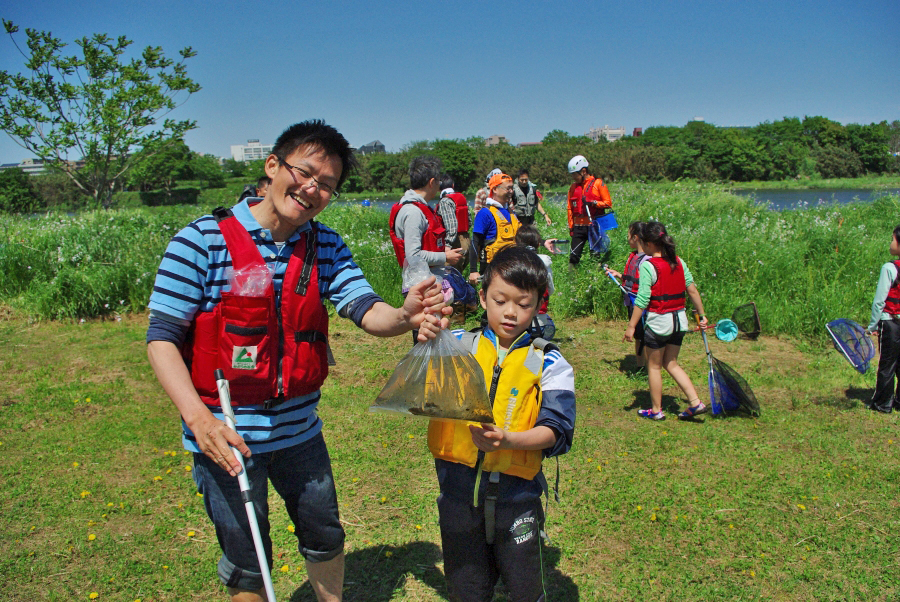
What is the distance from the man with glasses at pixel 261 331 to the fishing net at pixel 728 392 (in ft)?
14.4

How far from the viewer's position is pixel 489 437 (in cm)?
201

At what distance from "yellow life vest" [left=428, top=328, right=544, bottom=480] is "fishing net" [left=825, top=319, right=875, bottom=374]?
15.6 ft

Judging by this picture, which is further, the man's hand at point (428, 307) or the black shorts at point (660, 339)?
the black shorts at point (660, 339)

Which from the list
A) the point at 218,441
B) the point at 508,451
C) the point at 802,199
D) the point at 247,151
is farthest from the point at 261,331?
the point at 247,151

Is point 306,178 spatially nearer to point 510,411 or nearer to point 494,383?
point 494,383

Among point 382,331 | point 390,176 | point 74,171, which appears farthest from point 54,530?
point 390,176

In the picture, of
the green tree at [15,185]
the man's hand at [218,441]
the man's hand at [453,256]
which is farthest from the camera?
the green tree at [15,185]

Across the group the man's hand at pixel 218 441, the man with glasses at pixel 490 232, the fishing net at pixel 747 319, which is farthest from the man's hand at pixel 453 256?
the fishing net at pixel 747 319

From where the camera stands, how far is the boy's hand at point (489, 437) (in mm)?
1996

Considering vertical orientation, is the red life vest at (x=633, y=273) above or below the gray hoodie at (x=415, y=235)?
below

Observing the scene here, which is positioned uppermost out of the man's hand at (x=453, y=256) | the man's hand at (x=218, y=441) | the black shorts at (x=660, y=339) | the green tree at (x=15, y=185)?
the green tree at (x=15, y=185)

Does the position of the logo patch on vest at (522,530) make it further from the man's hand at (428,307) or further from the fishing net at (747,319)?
the fishing net at (747,319)

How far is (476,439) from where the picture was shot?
205 centimetres

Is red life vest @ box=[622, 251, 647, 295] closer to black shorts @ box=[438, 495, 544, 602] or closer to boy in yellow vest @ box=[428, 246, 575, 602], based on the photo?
boy in yellow vest @ box=[428, 246, 575, 602]
